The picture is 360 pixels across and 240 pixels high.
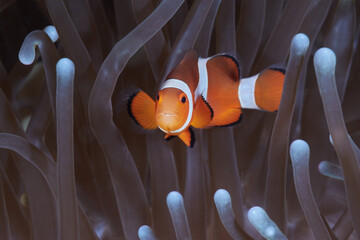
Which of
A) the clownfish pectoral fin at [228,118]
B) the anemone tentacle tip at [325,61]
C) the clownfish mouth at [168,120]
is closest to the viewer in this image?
the anemone tentacle tip at [325,61]

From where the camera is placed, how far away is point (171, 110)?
0.70 m

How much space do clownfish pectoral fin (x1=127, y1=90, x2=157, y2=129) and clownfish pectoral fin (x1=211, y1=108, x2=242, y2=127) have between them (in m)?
0.12

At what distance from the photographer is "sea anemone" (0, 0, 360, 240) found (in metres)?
0.65

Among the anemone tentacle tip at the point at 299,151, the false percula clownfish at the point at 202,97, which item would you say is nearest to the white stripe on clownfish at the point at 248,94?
the false percula clownfish at the point at 202,97

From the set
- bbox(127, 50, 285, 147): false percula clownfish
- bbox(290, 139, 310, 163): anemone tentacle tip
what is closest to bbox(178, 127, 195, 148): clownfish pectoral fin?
bbox(127, 50, 285, 147): false percula clownfish

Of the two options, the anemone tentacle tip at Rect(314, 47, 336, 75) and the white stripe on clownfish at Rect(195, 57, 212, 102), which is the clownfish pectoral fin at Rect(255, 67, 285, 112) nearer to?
the white stripe on clownfish at Rect(195, 57, 212, 102)

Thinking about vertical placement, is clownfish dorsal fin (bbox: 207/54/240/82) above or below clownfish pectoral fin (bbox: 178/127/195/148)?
above

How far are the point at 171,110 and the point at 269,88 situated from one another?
24cm

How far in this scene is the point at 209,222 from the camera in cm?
85

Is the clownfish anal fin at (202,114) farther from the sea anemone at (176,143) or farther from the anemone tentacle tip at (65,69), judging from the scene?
the anemone tentacle tip at (65,69)

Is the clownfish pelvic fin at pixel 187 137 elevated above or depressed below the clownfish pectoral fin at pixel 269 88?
below

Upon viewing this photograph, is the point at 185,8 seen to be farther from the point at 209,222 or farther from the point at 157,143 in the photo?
the point at 209,222

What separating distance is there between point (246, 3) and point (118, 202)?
53 centimetres

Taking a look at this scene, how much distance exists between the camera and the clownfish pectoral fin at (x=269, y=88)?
82cm
